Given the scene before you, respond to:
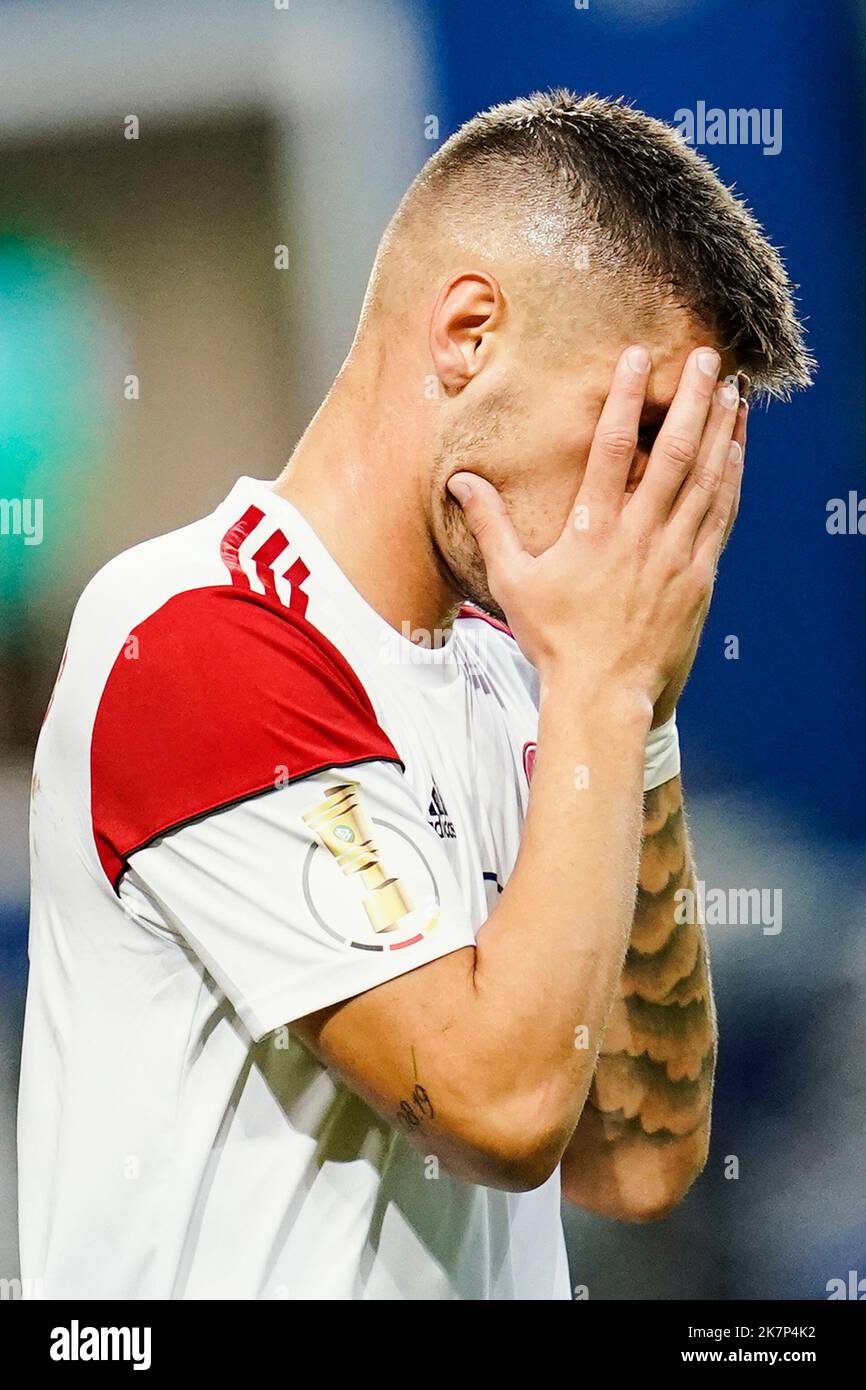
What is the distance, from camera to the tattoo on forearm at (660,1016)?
1222mm

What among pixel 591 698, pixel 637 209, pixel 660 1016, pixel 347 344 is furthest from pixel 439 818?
pixel 347 344

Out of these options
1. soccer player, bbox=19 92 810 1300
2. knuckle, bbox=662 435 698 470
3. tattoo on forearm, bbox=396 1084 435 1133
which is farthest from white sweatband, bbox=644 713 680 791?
tattoo on forearm, bbox=396 1084 435 1133

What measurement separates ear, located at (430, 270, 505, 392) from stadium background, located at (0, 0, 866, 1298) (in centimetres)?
59

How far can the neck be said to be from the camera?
3.46ft

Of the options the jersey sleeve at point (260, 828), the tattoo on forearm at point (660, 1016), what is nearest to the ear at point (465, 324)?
the jersey sleeve at point (260, 828)

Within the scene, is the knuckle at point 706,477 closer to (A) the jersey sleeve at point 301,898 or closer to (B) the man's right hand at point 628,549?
(B) the man's right hand at point 628,549

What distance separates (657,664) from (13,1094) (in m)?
1.04

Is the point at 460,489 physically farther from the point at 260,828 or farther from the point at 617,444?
the point at 260,828

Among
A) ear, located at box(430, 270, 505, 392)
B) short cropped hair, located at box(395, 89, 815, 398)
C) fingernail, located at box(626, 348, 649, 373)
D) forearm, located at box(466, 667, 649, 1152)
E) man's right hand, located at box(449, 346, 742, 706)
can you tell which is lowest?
forearm, located at box(466, 667, 649, 1152)

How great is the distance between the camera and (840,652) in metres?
1.64

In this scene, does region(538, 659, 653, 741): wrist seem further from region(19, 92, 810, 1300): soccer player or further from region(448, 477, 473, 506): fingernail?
region(448, 477, 473, 506): fingernail

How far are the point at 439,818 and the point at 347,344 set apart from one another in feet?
2.68

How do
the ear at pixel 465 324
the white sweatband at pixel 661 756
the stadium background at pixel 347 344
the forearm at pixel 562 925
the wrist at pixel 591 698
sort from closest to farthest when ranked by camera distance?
the forearm at pixel 562 925, the wrist at pixel 591 698, the ear at pixel 465 324, the white sweatband at pixel 661 756, the stadium background at pixel 347 344
